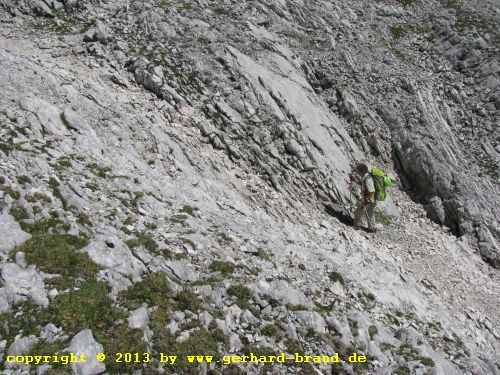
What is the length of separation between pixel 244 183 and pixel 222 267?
6.48m

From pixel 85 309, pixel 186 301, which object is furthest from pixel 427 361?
pixel 85 309

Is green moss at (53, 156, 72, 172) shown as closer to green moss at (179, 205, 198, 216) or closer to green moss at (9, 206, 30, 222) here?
green moss at (9, 206, 30, 222)

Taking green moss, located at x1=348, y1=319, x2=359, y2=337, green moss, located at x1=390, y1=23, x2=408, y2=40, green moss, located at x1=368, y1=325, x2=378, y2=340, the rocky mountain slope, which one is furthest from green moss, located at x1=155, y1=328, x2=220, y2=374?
green moss, located at x1=390, y1=23, x2=408, y2=40

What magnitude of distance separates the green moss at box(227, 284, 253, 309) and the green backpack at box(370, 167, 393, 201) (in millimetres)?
9873

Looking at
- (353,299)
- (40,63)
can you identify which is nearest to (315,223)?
(353,299)

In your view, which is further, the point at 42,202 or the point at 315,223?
the point at 315,223

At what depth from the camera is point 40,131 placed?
1317 cm

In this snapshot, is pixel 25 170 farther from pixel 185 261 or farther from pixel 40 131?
pixel 185 261

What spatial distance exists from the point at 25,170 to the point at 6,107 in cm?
389

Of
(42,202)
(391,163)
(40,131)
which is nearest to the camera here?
(42,202)

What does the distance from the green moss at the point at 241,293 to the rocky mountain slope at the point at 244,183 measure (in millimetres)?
44

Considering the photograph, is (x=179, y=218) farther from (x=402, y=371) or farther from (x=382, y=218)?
(x=382, y=218)

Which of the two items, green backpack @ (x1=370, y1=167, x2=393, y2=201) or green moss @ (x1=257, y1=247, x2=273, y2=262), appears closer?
green moss @ (x1=257, y1=247, x2=273, y2=262)

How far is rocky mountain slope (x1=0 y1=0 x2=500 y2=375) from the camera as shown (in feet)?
28.8
